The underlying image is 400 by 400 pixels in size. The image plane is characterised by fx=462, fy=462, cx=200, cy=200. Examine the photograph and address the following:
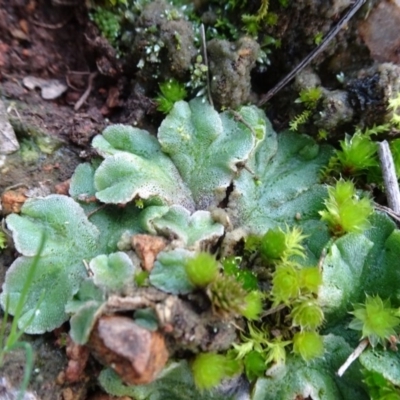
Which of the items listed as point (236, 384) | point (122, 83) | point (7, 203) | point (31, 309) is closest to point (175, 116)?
point (122, 83)

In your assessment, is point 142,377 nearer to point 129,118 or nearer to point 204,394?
point 204,394

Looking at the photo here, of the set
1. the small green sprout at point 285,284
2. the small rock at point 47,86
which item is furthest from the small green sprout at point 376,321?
the small rock at point 47,86

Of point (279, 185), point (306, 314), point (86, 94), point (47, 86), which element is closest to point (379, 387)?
point (306, 314)

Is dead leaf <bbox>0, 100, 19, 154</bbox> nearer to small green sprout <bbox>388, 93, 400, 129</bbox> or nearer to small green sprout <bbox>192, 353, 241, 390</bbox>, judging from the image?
small green sprout <bbox>192, 353, 241, 390</bbox>

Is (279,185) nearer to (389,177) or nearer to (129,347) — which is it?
(389,177)

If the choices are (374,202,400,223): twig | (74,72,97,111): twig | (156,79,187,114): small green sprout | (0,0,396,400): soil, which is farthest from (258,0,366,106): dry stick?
(74,72,97,111): twig

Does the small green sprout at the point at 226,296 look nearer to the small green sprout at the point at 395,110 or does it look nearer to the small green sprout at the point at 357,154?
the small green sprout at the point at 357,154
